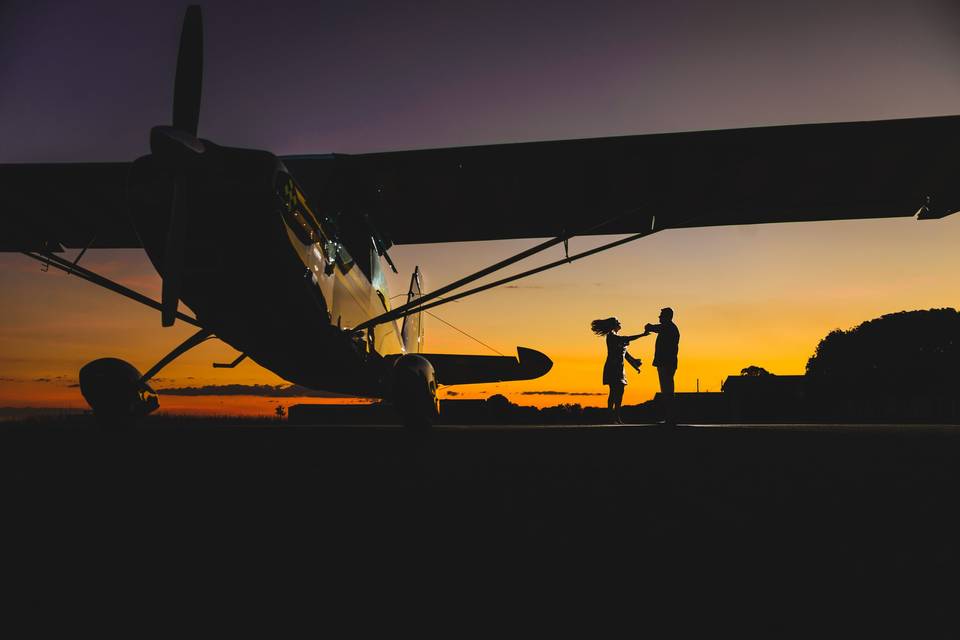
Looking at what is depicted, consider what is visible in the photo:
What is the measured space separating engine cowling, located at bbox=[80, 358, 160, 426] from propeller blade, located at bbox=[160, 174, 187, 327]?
203cm

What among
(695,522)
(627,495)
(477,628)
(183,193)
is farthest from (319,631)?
(183,193)

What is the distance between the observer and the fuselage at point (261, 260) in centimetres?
590

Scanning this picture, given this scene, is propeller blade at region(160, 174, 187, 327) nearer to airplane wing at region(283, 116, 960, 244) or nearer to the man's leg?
airplane wing at region(283, 116, 960, 244)

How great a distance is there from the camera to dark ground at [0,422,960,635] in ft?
3.86

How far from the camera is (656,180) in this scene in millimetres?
8297

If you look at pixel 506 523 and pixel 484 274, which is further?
pixel 484 274

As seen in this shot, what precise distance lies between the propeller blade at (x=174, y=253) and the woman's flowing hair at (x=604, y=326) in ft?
22.2

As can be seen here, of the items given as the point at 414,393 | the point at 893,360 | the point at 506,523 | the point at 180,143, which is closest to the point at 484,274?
the point at 414,393

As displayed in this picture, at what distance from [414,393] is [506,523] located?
17.5ft

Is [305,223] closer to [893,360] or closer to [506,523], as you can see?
[506,523]

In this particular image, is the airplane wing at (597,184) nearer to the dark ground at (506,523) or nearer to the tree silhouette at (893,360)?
the dark ground at (506,523)

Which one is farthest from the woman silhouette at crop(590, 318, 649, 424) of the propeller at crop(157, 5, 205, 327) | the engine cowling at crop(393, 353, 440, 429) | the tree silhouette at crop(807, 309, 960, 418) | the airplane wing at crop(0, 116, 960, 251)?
the tree silhouette at crop(807, 309, 960, 418)

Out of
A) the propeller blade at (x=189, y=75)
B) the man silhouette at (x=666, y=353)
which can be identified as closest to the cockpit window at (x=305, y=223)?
the propeller blade at (x=189, y=75)

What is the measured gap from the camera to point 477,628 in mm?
885
